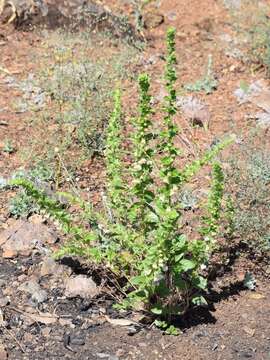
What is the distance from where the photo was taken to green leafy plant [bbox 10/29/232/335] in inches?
142

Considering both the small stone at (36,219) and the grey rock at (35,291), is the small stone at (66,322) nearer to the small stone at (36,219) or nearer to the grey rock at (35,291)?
the grey rock at (35,291)

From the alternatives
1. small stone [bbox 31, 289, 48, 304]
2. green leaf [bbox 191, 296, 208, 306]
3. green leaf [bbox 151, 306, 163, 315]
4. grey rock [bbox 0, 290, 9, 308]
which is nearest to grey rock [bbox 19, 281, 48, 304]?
small stone [bbox 31, 289, 48, 304]

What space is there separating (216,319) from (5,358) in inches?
51.0

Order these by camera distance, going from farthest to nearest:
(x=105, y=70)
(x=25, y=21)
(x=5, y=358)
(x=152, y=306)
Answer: (x=25, y=21) < (x=105, y=70) < (x=152, y=306) < (x=5, y=358)

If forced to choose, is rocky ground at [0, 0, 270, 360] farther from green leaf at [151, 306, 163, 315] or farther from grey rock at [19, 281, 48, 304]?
green leaf at [151, 306, 163, 315]

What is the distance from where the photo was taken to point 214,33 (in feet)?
23.6

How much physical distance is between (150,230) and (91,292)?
579 millimetres

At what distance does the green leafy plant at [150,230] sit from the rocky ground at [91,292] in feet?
0.46

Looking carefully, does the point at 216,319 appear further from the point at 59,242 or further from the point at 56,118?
the point at 56,118

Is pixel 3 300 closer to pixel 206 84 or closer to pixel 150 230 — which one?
pixel 150 230

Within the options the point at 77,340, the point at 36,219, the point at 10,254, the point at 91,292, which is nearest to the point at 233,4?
the point at 36,219

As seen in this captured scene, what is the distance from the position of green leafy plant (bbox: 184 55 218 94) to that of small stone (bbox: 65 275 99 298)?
2657 mm

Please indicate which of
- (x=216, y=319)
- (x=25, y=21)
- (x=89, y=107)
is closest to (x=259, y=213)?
(x=216, y=319)

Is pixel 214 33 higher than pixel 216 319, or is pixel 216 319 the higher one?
pixel 214 33
